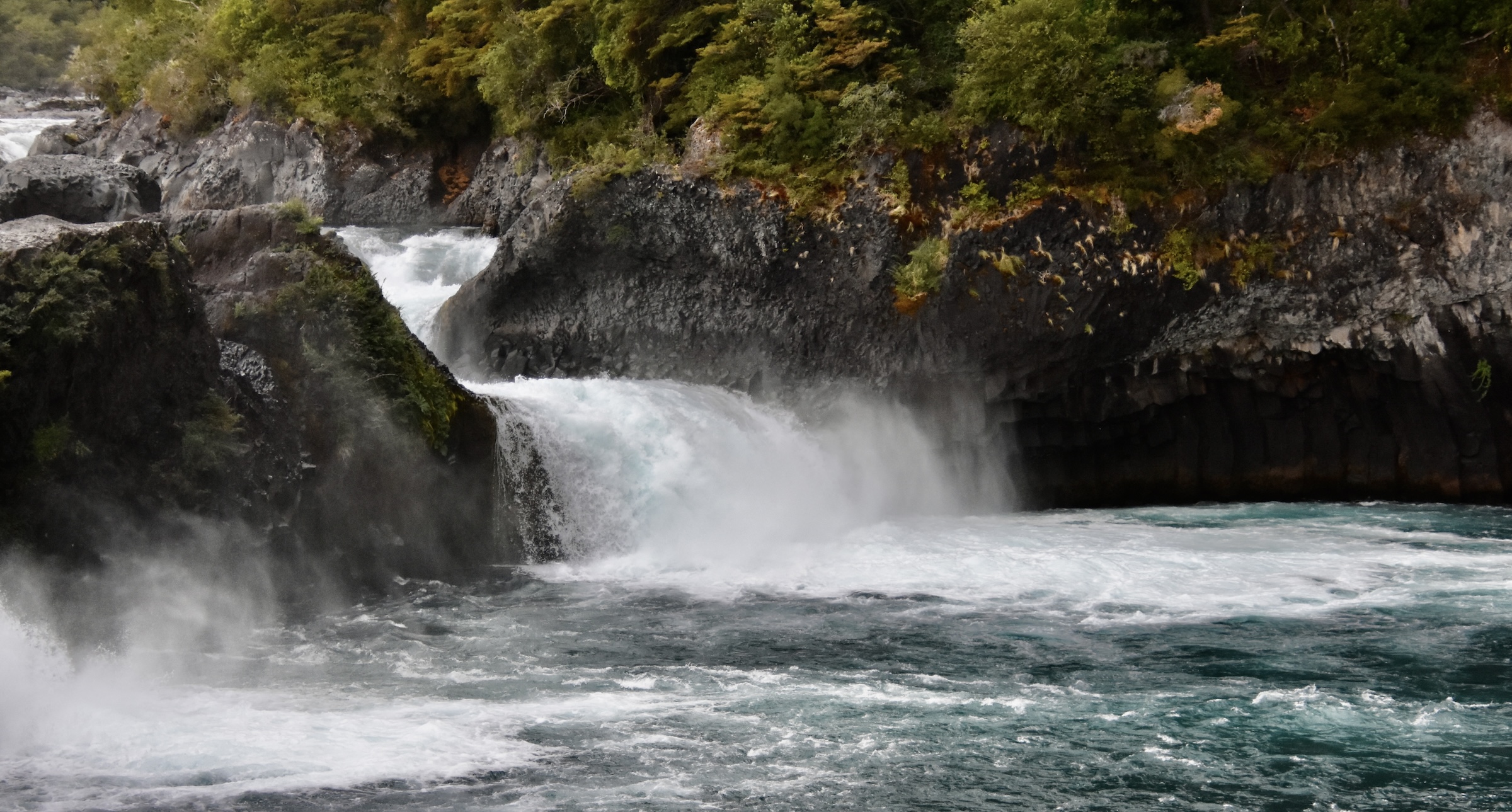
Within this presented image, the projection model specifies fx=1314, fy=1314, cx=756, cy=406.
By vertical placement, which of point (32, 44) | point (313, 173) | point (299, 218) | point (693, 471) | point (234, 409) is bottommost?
point (693, 471)

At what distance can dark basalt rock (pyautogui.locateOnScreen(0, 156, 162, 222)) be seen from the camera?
15.8m

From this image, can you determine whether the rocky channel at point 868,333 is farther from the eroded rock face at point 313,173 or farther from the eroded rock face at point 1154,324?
the eroded rock face at point 313,173

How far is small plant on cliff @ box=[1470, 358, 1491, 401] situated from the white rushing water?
29653 millimetres

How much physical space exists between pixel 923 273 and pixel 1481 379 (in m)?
8.09

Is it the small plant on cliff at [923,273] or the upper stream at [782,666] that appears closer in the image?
the upper stream at [782,666]

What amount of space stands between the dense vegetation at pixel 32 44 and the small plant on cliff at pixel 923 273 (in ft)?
150

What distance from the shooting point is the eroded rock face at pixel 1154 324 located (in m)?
18.8

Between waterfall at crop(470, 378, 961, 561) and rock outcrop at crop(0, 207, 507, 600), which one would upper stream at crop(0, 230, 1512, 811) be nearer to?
waterfall at crop(470, 378, 961, 561)

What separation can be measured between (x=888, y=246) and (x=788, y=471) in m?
3.88

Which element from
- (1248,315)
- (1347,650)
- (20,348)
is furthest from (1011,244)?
(20,348)

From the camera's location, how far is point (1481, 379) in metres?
18.8

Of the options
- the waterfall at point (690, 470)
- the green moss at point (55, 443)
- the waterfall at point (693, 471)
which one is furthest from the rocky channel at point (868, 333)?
the waterfall at point (690, 470)

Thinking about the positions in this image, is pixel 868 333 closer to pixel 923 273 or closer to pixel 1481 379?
pixel 923 273

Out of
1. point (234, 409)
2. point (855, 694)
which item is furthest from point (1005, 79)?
point (234, 409)
